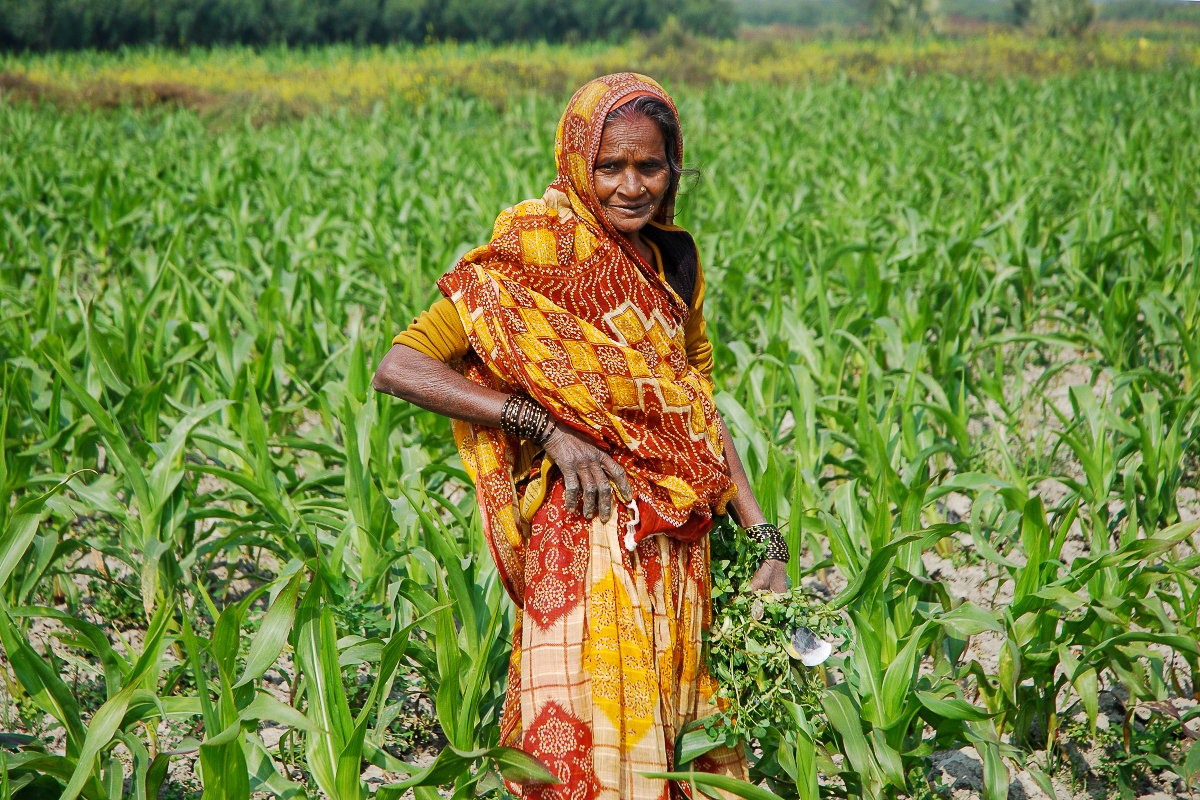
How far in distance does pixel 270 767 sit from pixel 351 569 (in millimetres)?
677

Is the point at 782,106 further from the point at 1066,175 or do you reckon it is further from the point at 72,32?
the point at 72,32

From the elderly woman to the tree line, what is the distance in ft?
116

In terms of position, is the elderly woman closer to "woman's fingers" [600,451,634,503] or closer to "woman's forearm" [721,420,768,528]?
"woman's fingers" [600,451,634,503]

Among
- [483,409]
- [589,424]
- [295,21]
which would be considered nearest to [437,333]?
[483,409]

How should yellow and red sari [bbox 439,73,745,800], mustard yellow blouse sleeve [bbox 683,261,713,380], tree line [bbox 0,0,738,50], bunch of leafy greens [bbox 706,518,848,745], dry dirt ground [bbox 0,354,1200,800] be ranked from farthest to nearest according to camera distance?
1. tree line [bbox 0,0,738,50]
2. dry dirt ground [bbox 0,354,1200,800]
3. mustard yellow blouse sleeve [bbox 683,261,713,380]
4. bunch of leafy greens [bbox 706,518,848,745]
5. yellow and red sari [bbox 439,73,745,800]

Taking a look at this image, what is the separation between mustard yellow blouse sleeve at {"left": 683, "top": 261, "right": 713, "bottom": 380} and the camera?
1.58m

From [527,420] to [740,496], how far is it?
459 millimetres

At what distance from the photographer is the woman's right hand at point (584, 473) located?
54.3 inches

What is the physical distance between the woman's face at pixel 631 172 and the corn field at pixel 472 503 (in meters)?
0.78

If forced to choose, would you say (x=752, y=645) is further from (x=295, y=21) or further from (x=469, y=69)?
(x=295, y=21)

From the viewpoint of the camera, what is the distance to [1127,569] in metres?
2.02

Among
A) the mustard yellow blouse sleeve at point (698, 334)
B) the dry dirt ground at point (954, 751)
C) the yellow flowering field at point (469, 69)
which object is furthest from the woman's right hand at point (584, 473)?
the yellow flowering field at point (469, 69)

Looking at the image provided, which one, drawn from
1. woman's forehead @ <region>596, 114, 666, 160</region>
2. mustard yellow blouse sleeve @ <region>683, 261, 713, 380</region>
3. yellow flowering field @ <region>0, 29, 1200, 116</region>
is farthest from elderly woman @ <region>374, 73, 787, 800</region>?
yellow flowering field @ <region>0, 29, 1200, 116</region>

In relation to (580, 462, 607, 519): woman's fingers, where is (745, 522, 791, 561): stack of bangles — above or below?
below
